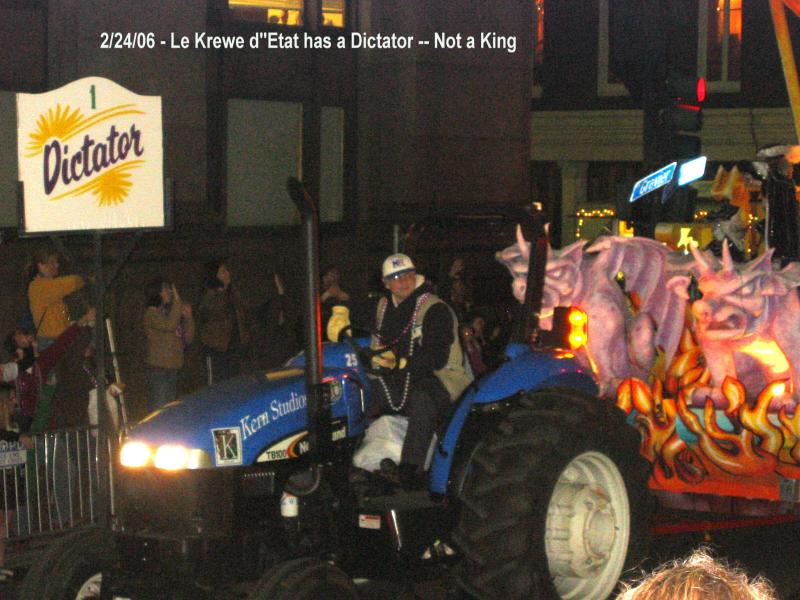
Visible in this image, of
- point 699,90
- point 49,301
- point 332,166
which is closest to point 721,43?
point 332,166

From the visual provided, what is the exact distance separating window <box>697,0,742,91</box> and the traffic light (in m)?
15.5

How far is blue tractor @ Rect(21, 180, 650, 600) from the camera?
6.41 meters

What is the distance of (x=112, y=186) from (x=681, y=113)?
5712 millimetres

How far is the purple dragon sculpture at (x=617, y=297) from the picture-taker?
31.0ft

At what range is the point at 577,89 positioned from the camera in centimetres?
2923

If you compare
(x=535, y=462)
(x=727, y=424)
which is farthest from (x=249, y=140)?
(x=535, y=462)

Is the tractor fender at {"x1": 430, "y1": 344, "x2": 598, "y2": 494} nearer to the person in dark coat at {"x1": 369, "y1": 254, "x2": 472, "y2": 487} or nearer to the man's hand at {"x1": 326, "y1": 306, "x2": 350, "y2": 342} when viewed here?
the person in dark coat at {"x1": 369, "y1": 254, "x2": 472, "y2": 487}

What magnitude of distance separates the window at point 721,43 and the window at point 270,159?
480 inches

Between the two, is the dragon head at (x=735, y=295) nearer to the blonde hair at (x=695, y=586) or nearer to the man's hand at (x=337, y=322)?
the man's hand at (x=337, y=322)

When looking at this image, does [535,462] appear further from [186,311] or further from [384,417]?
[186,311]

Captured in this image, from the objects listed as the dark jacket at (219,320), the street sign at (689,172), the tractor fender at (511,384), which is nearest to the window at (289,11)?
the dark jacket at (219,320)

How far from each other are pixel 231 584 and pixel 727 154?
22794mm

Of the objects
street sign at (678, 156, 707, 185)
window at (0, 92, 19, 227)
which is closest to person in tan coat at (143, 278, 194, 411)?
window at (0, 92, 19, 227)

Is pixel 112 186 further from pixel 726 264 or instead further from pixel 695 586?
pixel 695 586
